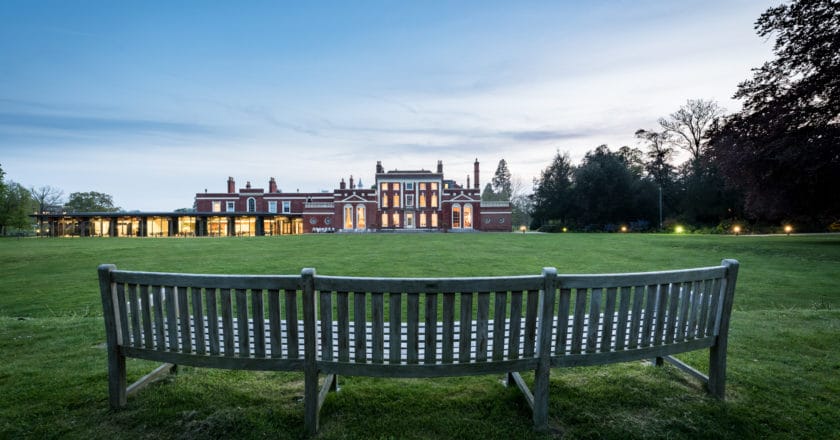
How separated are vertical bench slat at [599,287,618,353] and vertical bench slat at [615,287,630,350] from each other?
0.06 meters

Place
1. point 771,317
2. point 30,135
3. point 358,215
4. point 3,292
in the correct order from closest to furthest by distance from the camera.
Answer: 1. point 771,317
2. point 3,292
3. point 358,215
4. point 30,135

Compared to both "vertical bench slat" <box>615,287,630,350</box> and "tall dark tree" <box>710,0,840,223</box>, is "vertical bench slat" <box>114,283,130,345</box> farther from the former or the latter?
"tall dark tree" <box>710,0,840,223</box>

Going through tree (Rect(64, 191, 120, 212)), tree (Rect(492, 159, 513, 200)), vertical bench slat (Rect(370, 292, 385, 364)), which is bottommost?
vertical bench slat (Rect(370, 292, 385, 364))

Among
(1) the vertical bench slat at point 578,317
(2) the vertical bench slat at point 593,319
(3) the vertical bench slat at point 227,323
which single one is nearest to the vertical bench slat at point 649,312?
(2) the vertical bench slat at point 593,319

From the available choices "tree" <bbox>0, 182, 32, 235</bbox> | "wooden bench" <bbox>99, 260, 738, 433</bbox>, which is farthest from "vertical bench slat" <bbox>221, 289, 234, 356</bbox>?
"tree" <bbox>0, 182, 32, 235</bbox>

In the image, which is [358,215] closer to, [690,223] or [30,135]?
[690,223]

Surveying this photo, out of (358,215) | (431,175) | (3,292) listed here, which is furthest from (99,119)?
(3,292)

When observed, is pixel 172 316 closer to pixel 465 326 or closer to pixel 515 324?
pixel 465 326

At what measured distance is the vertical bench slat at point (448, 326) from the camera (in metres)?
2.35

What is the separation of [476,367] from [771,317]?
5685mm

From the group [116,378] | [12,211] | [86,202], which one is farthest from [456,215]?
[86,202]

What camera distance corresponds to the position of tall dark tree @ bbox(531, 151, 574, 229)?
53969mm

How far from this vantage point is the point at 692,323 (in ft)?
9.41

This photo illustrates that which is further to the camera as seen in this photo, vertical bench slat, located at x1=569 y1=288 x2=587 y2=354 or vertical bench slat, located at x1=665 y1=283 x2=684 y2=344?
vertical bench slat, located at x1=665 y1=283 x2=684 y2=344
